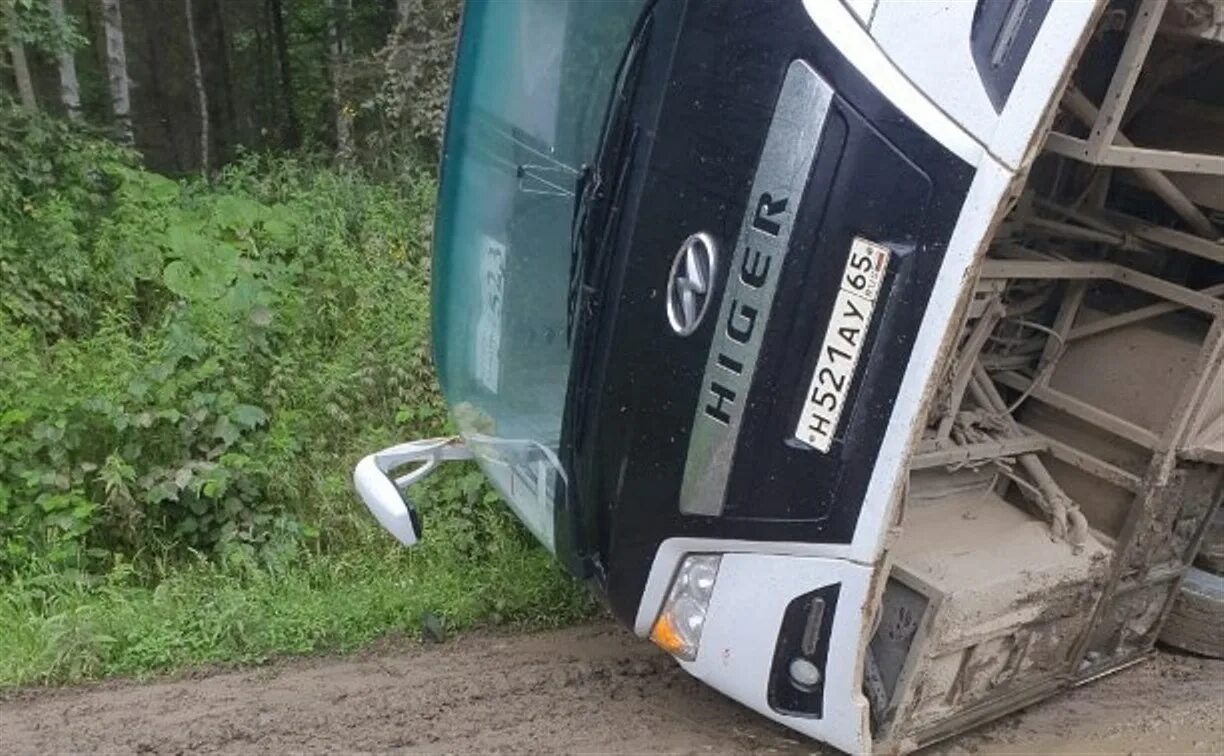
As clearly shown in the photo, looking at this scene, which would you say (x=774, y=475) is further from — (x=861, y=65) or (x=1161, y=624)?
(x=1161, y=624)

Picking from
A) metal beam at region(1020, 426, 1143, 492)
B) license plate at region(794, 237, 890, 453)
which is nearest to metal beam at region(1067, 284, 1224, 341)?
metal beam at region(1020, 426, 1143, 492)

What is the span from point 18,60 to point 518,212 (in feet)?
22.2

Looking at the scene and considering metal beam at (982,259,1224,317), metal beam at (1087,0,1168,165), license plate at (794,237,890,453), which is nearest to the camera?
license plate at (794,237,890,453)

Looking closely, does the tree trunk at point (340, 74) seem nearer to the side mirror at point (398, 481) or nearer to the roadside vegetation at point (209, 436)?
the roadside vegetation at point (209, 436)

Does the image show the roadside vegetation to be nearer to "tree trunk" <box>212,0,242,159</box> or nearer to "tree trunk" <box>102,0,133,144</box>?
"tree trunk" <box>102,0,133,144</box>

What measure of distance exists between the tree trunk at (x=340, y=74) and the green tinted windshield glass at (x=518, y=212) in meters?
5.81

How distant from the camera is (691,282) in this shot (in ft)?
8.16

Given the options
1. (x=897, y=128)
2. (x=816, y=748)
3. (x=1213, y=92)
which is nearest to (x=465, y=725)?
(x=816, y=748)

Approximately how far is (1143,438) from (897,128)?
1.75m

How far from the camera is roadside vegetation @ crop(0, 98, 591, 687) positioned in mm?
3910

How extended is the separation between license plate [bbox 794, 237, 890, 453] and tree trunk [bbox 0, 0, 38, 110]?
248 inches

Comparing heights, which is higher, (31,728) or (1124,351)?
(1124,351)

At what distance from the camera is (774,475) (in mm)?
2449

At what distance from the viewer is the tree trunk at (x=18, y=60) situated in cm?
700
